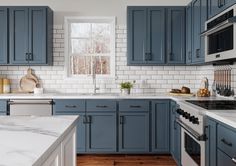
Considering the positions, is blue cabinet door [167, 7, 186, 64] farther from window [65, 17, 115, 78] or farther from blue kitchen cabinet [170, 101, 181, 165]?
window [65, 17, 115, 78]

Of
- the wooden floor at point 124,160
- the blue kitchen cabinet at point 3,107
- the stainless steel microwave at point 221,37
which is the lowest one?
the wooden floor at point 124,160

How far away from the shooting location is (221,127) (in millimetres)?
2115

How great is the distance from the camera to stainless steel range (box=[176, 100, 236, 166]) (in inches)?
101

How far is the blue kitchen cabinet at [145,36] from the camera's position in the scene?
461cm

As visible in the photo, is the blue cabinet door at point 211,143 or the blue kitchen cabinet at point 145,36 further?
the blue kitchen cabinet at point 145,36

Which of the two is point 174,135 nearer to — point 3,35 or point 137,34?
point 137,34

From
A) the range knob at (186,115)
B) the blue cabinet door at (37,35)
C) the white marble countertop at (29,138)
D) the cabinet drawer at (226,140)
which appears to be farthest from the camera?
the blue cabinet door at (37,35)

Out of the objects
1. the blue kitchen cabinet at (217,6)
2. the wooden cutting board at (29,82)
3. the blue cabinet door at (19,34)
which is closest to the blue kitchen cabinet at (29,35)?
the blue cabinet door at (19,34)

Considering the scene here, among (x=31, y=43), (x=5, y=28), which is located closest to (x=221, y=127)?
(x=31, y=43)

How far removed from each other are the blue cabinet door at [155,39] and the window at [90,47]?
0.71m

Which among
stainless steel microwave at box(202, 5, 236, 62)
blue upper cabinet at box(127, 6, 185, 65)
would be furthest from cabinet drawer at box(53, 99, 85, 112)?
stainless steel microwave at box(202, 5, 236, 62)

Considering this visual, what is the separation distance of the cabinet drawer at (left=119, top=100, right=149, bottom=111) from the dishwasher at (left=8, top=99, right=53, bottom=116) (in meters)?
1.06

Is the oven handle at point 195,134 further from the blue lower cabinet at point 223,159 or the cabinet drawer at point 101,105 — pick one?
the cabinet drawer at point 101,105

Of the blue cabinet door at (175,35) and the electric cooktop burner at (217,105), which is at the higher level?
the blue cabinet door at (175,35)
